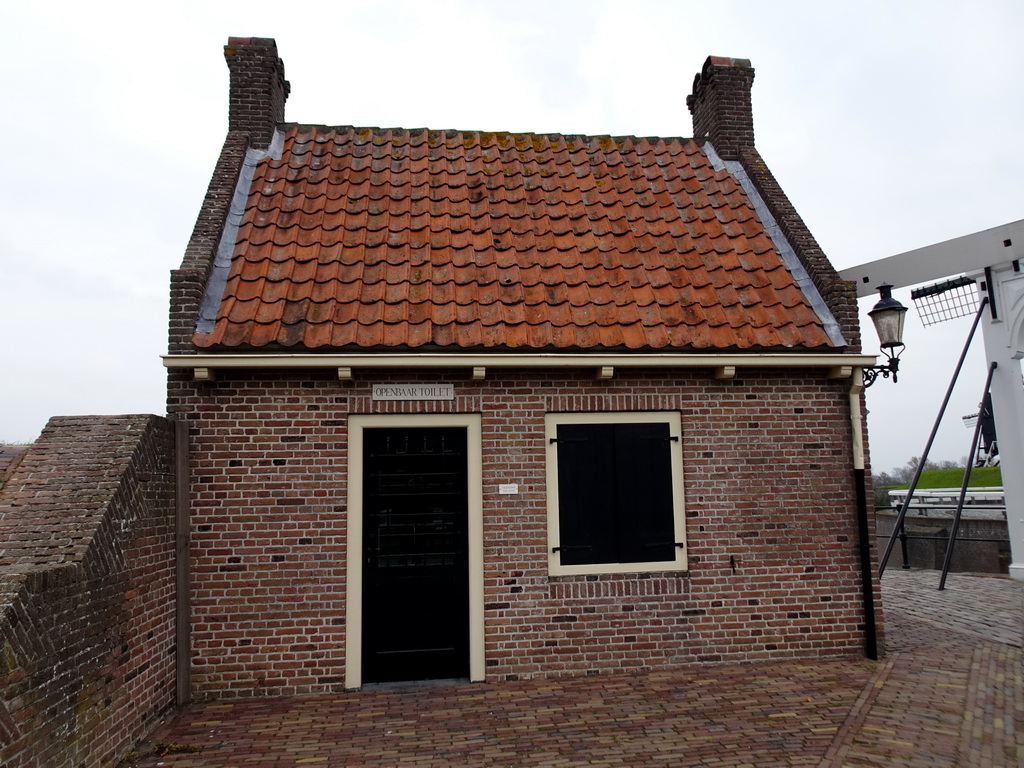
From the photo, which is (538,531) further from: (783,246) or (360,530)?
(783,246)

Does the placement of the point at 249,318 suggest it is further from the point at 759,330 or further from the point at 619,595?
the point at 759,330

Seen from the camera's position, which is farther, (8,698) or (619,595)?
(619,595)

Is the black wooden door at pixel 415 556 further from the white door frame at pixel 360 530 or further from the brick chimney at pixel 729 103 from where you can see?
the brick chimney at pixel 729 103

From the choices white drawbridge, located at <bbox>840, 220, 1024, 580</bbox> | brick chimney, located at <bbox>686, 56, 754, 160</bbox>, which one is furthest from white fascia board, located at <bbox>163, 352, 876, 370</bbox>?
white drawbridge, located at <bbox>840, 220, 1024, 580</bbox>

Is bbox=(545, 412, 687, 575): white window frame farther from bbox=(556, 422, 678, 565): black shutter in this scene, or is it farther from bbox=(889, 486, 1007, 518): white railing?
bbox=(889, 486, 1007, 518): white railing

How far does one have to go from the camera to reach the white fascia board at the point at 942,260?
10.2 m

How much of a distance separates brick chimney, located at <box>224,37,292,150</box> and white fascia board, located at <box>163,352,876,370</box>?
413 cm

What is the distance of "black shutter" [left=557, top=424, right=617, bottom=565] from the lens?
6.81m

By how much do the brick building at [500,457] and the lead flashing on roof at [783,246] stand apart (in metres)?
0.05

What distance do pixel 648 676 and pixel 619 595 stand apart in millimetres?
767

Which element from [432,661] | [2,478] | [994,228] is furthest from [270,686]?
[994,228]

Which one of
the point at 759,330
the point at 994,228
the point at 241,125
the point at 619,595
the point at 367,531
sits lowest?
the point at 619,595

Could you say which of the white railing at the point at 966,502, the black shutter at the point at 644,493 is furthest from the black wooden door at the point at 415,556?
the white railing at the point at 966,502

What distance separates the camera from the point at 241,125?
9102 mm
